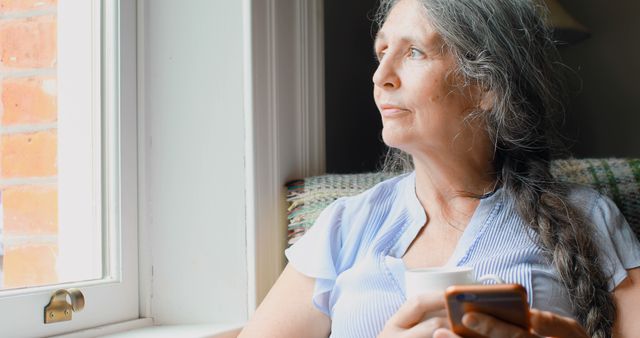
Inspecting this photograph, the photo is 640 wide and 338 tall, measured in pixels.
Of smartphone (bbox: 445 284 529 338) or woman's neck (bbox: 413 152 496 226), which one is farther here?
woman's neck (bbox: 413 152 496 226)

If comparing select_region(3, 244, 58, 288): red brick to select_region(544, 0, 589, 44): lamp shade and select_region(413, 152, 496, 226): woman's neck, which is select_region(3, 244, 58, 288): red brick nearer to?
select_region(413, 152, 496, 226): woman's neck

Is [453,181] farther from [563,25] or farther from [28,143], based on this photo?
[563,25]

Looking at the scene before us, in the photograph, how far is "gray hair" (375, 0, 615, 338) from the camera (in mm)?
1144

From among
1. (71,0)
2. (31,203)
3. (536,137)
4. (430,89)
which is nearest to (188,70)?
(71,0)

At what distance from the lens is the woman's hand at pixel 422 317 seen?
834mm

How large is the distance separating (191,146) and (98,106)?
21 centimetres

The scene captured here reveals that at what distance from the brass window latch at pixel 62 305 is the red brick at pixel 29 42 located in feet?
1.29

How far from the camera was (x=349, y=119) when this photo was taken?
7.45 feet

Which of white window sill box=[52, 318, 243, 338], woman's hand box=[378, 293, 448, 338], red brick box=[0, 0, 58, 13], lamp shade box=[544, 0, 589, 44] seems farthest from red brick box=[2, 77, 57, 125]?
lamp shade box=[544, 0, 589, 44]

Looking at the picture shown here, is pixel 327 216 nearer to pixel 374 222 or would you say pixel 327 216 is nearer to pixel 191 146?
pixel 374 222

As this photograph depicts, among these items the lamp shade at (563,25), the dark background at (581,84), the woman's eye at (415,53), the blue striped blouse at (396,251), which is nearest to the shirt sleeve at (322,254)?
the blue striped blouse at (396,251)

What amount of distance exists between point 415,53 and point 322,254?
38 centimetres

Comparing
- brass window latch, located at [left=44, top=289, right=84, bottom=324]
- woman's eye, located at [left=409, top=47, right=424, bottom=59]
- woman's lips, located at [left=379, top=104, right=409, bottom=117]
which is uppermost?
woman's eye, located at [left=409, top=47, right=424, bottom=59]

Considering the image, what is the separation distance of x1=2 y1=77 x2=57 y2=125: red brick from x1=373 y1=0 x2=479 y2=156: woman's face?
58 centimetres
